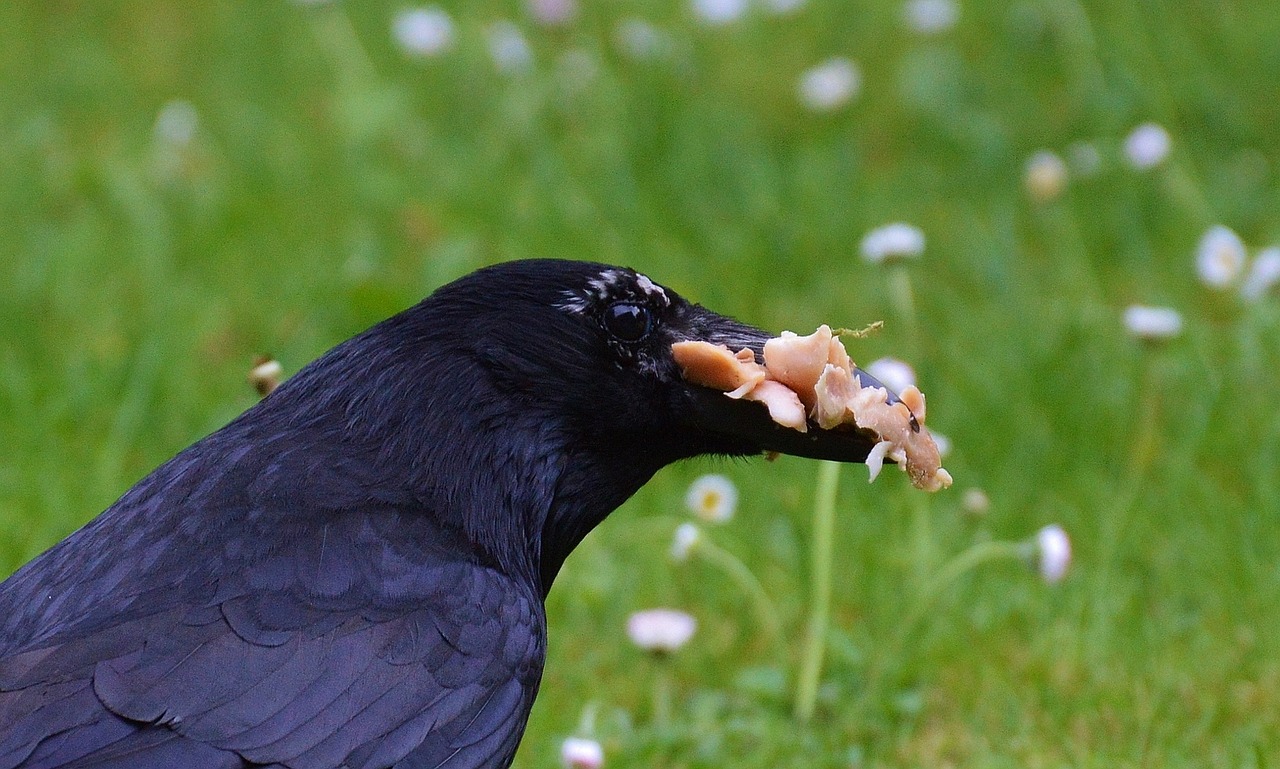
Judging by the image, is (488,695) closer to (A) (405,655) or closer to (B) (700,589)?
(A) (405,655)

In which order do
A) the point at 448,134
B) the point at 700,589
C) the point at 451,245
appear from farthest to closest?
the point at 448,134 → the point at 451,245 → the point at 700,589

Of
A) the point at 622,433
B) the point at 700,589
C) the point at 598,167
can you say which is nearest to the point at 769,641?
the point at 700,589

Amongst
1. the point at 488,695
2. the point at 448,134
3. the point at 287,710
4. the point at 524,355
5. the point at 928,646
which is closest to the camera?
the point at 287,710

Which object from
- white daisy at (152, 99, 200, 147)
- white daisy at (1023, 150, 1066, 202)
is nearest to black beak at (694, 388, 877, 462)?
Answer: white daisy at (1023, 150, 1066, 202)

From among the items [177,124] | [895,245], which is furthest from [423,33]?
[895,245]

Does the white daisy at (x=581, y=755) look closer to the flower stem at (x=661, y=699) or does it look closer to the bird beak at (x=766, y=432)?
the flower stem at (x=661, y=699)

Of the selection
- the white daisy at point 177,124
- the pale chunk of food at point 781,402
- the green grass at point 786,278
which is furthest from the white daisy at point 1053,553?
the white daisy at point 177,124
